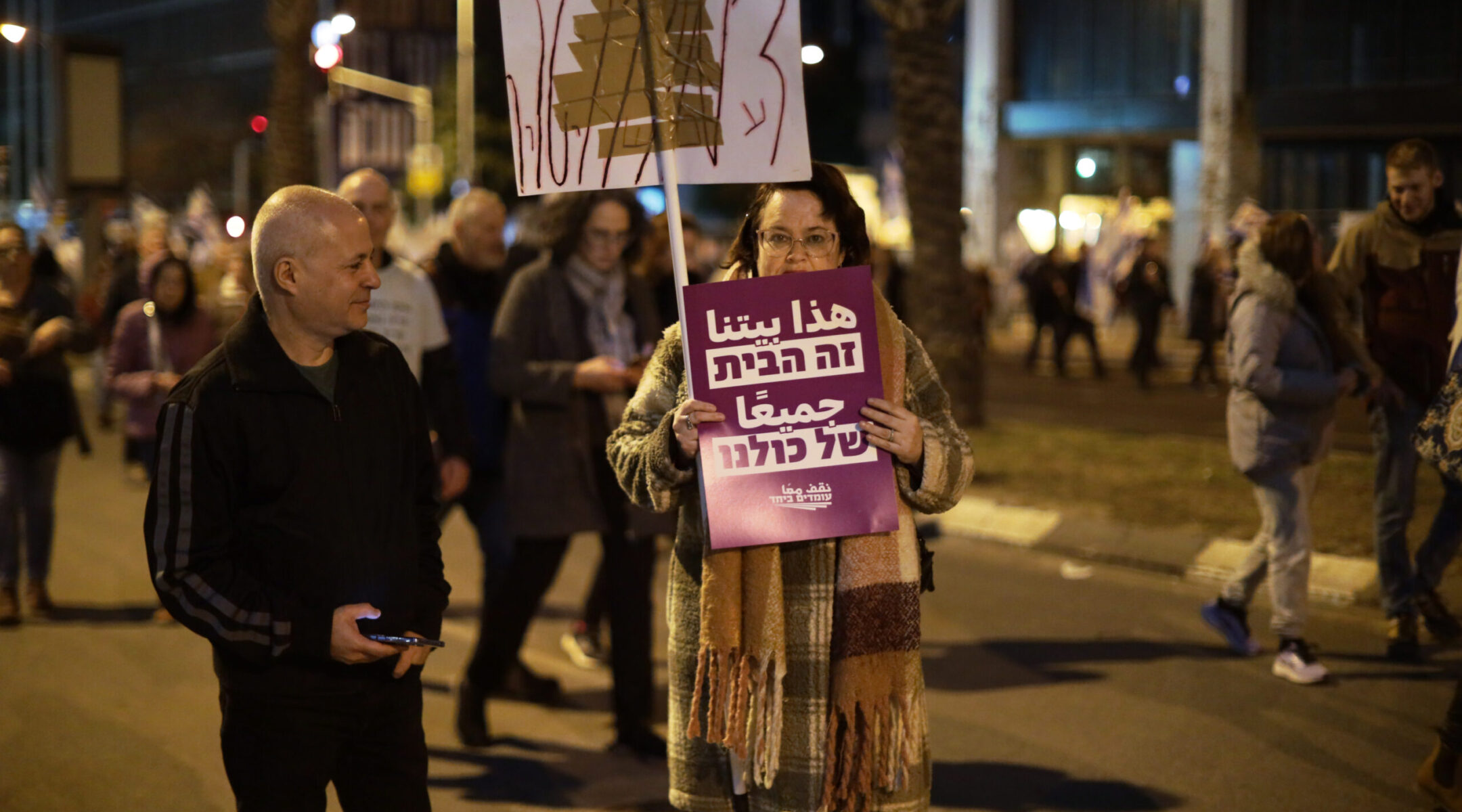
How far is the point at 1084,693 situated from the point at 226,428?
4154 millimetres

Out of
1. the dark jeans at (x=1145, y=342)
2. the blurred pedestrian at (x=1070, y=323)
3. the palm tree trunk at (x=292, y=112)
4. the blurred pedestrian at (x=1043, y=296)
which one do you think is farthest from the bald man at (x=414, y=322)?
the blurred pedestrian at (x=1043, y=296)

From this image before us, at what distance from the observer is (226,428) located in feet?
9.96

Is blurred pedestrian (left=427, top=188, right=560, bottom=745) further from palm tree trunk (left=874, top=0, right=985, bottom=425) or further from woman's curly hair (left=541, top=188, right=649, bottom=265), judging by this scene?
palm tree trunk (left=874, top=0, right=985, bottom=425)

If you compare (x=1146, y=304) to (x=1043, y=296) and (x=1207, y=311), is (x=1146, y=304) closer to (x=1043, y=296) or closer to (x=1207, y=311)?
(x=1207, y=311)

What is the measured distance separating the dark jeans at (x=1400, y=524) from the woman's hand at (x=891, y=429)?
14.0 feet

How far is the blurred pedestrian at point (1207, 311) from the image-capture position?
19.8 m

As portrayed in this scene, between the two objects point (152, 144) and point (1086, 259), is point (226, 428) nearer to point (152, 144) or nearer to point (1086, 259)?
point (1086, 259)

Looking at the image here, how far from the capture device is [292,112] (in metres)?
20.1

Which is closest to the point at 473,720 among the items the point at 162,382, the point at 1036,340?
the point at 162,382

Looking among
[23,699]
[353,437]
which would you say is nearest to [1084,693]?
[353,437]

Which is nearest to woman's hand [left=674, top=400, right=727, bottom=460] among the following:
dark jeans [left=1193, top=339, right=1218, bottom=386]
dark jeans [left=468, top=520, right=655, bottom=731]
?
dark jeans [left=468, top=520, right=655, bottom=731]

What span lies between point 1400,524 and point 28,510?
21.8 ft

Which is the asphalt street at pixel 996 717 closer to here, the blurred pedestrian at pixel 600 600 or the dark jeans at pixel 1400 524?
Result: the blurred pedestrian at pixel 600 600

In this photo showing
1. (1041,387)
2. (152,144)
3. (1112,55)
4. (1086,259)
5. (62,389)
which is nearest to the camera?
(62,389)
